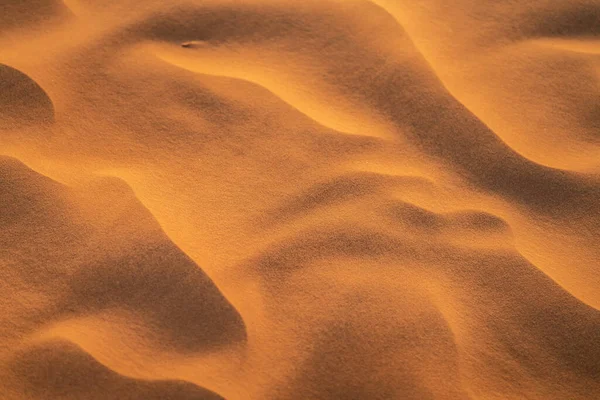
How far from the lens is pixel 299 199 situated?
52.0 inches

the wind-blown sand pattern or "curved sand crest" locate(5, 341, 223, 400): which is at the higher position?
the wind-blown sand pattern

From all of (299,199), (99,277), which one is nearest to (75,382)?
(99,277)

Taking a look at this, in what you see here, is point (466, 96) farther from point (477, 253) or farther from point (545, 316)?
point (545, 316)

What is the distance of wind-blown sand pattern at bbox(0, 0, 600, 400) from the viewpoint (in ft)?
3.70

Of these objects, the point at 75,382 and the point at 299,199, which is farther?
the point at 299,199

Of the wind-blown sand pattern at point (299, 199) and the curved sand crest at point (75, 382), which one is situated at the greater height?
the wind-blown sand pattern at point (299, 199)

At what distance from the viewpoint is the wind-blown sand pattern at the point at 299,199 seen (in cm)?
113

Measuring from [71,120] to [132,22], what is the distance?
378 millimetres

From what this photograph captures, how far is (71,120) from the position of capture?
1421 millimetres

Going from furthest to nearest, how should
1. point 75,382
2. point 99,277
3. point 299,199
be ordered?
point 299,199 → point 99,277 → point 75,382

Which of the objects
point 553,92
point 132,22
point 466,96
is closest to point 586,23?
point 553,92

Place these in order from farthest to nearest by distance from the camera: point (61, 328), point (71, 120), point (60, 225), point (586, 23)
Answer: point (586, 23) < point (71, 120) < point (60, 225) < point (61, 328)

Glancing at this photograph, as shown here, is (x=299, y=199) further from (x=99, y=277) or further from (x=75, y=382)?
(x=75, y=382)

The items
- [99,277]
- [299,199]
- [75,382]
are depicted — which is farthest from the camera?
[299,199]
